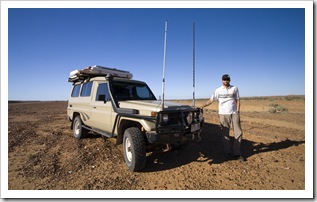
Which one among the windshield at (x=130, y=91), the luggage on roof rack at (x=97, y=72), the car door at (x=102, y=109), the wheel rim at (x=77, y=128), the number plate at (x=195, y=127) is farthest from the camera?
the wheel rim at (x=77, y=128)

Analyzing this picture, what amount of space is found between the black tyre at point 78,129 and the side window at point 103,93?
1.66 m

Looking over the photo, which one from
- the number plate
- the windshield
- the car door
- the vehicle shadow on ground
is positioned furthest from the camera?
the windshield

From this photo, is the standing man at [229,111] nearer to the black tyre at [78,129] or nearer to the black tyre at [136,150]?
the black tyre at [136,150]

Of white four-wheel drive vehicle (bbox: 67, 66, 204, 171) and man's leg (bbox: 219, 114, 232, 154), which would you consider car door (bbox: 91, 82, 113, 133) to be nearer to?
white four-wheel drive vehicle (bbox: 67, 66, 204, 171)

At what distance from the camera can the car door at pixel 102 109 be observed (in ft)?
15.7

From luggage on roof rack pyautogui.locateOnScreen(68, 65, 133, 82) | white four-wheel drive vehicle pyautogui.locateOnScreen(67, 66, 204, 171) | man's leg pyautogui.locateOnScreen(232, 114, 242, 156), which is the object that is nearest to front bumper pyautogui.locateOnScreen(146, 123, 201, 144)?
white four-wheel drive vehicle pyautogui.locateOnScreen(67, 66, 204, 171)

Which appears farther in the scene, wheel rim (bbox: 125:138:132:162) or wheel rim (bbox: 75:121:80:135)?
wheel rim (bbox: 75:121:80:135)

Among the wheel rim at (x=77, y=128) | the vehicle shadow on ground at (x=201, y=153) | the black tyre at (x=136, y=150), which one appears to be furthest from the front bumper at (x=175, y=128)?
the wheel rim at (x=77, y=128)

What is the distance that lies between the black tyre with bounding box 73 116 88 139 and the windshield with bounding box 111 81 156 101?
2.37 m

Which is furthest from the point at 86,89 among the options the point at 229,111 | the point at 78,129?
the point at 229,111

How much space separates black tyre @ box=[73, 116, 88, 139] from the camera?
642cm

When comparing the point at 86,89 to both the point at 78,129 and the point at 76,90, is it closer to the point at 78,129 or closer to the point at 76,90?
the point at 76,90

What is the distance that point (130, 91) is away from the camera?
5254mm

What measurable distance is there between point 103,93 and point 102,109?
0.47 m
